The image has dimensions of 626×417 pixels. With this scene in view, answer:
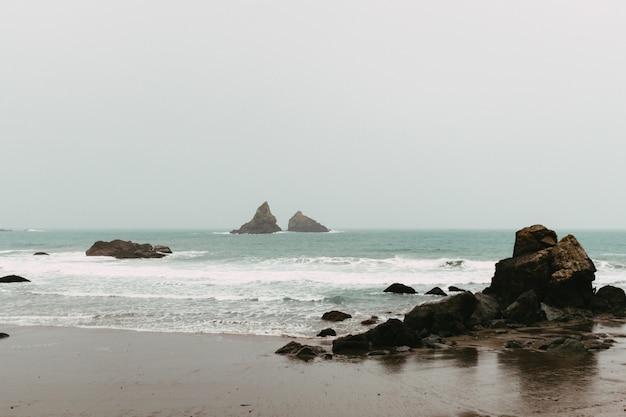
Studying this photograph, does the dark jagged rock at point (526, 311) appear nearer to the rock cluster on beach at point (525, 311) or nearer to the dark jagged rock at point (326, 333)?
the rock cluster on beach at point (525, 311)

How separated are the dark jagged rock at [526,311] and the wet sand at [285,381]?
19.2 feet

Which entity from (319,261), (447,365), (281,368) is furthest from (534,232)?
(319,261)

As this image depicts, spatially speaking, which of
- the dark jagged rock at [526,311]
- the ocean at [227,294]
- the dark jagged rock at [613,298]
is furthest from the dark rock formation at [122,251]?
the dark jagged rock at [613,298]

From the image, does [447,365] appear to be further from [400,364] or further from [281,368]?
[281,368]

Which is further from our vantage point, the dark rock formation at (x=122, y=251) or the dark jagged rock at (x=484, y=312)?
the dark rock formation at (x=122, y=251)

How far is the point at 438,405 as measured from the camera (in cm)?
921

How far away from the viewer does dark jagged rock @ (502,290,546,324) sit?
20.2 meters

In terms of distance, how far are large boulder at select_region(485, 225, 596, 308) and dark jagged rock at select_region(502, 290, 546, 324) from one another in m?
2.12

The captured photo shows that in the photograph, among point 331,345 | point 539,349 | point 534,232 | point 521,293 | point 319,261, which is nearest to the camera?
point 539,349

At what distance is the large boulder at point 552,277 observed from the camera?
22656mm

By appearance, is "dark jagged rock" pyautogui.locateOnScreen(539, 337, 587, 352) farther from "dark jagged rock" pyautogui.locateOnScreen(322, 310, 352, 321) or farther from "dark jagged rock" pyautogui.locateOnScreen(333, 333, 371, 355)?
"dark jagged rock" pyautogui.locateOnScreen(322, 310, 352, 321)

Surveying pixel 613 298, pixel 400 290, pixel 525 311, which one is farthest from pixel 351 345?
pixel 613 298

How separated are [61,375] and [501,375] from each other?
37.0 feet

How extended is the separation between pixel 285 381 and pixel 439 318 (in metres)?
8.70
